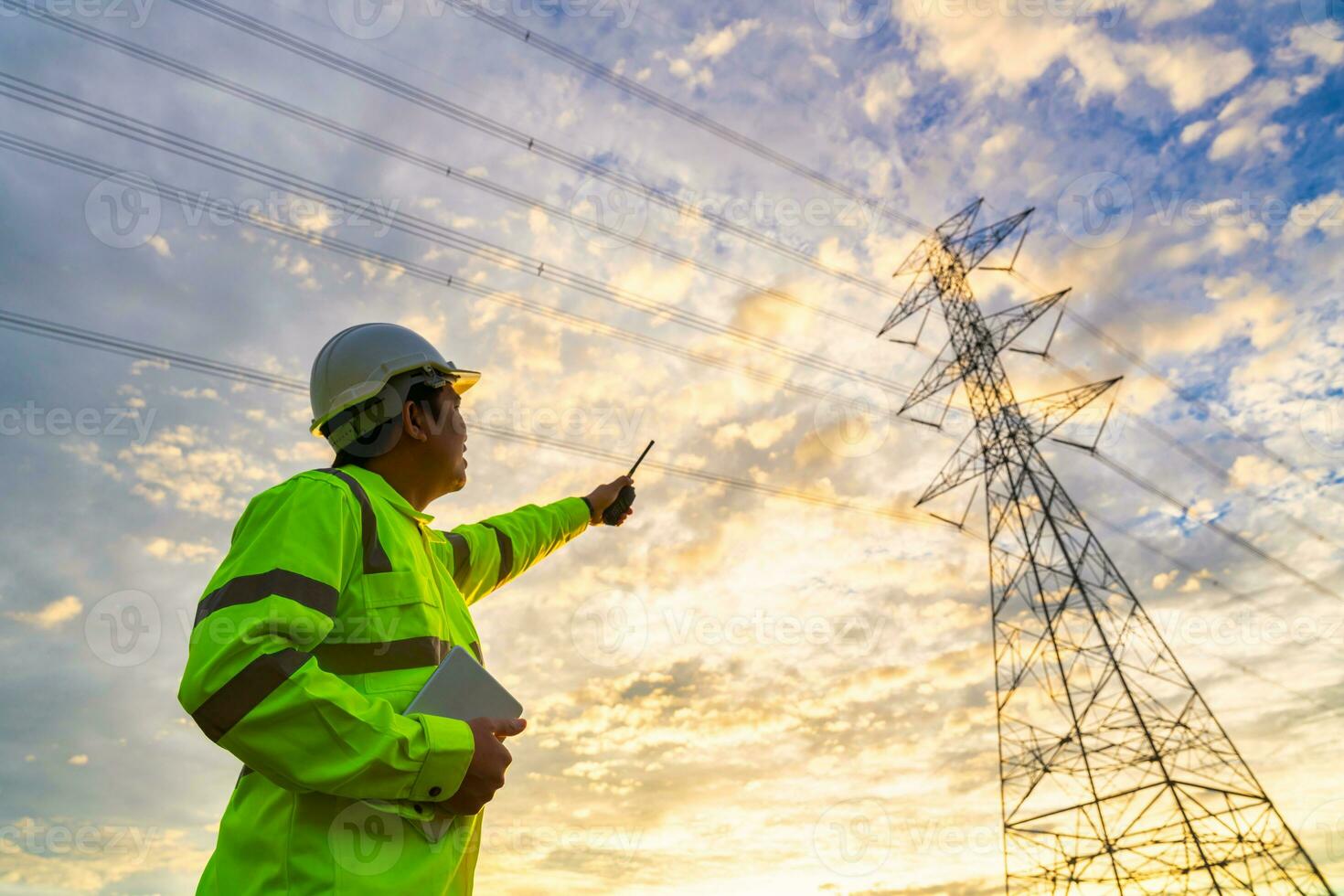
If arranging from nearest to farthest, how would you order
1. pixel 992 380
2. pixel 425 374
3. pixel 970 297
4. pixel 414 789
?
pixel 414 789, pixel 425 374, pixel 992 380, pixel 970 297

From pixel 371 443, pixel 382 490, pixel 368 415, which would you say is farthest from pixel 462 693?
pixel 368 415

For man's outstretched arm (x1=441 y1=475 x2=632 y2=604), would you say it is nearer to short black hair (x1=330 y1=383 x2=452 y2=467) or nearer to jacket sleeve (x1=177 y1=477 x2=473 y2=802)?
short black hair (x1=330 y1=383 x2=452 y2=467)

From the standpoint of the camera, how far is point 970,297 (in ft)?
74.1

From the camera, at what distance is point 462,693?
2439 mm

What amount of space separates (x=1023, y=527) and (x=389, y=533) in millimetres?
19388

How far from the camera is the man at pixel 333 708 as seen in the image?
2.04m

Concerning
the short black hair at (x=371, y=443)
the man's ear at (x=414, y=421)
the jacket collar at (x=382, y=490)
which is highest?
the man's ear at (x=414, y=421)

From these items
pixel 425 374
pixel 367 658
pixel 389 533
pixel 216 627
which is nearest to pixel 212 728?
pixel 216 627

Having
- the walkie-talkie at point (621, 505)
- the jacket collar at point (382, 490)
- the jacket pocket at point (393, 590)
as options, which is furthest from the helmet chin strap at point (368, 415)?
the walkie-talkie at point (621, 505)

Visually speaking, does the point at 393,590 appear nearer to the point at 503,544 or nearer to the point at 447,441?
the point at 447,441

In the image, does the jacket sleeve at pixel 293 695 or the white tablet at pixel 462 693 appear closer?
the jacket sleeve at pixel 293 695

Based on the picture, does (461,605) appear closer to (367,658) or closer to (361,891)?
(367,658)

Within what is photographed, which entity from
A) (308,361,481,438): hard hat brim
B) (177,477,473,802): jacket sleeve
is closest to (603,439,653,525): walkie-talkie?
(308,361,481,438): hard hat brim

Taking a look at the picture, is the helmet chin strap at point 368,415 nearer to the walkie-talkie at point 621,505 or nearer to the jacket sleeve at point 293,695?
the jacket sleeve at point 293,695
